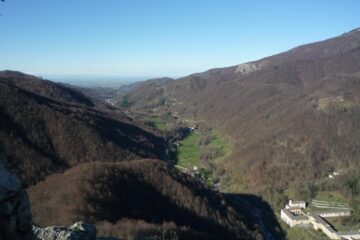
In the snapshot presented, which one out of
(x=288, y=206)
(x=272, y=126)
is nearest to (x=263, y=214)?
(x=288, y=206)

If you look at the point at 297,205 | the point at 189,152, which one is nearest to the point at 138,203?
the point at 297,205

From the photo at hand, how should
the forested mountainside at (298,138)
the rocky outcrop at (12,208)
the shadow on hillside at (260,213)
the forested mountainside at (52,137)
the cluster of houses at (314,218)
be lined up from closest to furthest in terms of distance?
1. the rocky outcrop at (12,208)
2. the cluster of houses at (314,218)
3. the shadow on hillside at (260,213)
4. the forested mountainside at (52,137)
5. the forested mountainside at (298,138)

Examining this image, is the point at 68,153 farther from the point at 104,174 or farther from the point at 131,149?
the point at 104,174

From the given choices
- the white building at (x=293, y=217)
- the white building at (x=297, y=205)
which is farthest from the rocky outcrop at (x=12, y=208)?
the white building at (x=297, y=205)

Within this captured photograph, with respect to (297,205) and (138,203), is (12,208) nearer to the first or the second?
(138,203)

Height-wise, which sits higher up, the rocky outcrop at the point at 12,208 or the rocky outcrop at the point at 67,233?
the rocky outcrop at the point at 12,208

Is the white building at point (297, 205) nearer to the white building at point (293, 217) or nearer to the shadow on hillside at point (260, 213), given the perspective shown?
the white building at point (293, 217)
